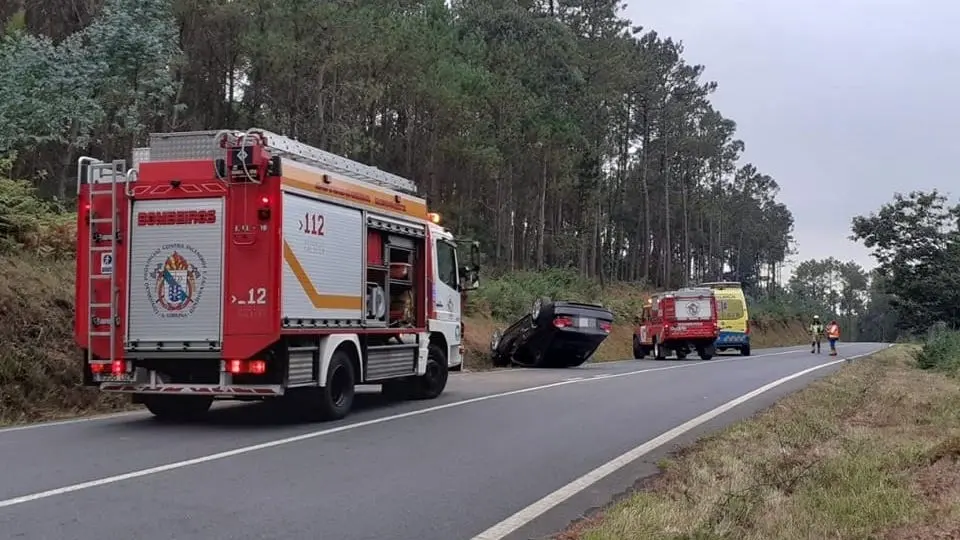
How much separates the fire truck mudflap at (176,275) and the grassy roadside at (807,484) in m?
5.78

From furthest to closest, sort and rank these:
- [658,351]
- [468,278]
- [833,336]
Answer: [833,336] → [658,351] → [468,278]

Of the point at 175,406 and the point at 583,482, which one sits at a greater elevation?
the point at 175,406

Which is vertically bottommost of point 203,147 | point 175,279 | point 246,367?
point 246,367

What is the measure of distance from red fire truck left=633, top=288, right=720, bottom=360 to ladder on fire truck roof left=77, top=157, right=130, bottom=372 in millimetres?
27872

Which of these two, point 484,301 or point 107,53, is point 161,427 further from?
point 484,301

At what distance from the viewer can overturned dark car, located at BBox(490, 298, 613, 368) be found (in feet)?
91.9

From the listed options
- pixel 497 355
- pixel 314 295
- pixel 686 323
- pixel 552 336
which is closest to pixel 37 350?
pixel 314 295

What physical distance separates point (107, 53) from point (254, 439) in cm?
1647

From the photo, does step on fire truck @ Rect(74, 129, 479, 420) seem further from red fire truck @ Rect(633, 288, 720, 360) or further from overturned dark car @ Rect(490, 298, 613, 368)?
red fire truck @ Rect(633, 288, 720, 360)

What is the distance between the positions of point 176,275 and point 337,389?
107 inches

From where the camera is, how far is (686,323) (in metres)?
37.1

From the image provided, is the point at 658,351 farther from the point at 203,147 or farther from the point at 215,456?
the point at 215,456

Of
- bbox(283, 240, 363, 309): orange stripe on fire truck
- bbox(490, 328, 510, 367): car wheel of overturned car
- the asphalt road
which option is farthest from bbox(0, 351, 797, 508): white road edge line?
bbox(490, 328, 510, 367): car wheel of overturned car

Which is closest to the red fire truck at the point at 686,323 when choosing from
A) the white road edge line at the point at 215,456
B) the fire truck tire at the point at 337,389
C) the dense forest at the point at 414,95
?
the dense forest at the point at 414,95
